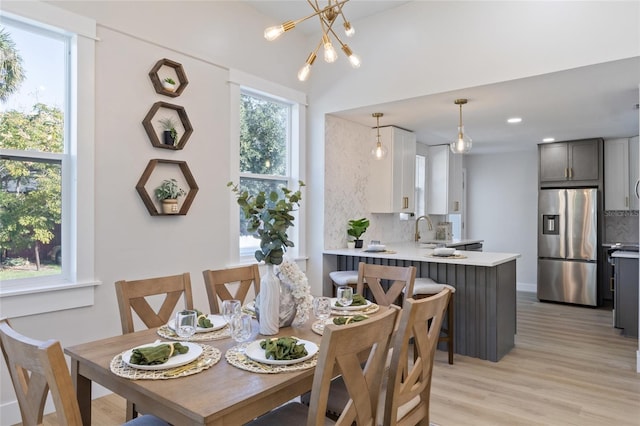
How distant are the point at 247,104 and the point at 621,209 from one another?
520cm

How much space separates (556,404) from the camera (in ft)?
9.27

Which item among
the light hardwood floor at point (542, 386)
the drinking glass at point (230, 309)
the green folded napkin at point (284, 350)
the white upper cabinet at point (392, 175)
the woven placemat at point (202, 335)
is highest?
the white upper cabinet at point (392, 175)

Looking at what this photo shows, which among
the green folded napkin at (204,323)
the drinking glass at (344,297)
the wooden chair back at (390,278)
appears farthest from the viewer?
the wooden chair back at (390,278)

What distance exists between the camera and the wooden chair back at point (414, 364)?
157 cm

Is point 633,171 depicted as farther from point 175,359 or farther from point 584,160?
point 175,359

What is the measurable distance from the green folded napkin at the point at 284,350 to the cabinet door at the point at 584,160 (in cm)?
578

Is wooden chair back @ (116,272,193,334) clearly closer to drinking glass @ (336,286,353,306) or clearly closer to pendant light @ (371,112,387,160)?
drinking glass @ (336,286,353,306)

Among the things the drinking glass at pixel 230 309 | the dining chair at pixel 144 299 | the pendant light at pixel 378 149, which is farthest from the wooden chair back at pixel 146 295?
the pendant light at pixel 378 149

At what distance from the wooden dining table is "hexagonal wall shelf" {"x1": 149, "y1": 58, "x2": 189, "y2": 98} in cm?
211

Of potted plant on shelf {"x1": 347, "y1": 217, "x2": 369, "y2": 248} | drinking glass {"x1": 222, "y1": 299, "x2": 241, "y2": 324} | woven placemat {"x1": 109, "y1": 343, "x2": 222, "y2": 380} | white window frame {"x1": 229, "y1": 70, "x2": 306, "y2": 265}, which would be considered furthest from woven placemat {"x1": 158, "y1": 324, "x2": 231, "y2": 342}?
potted plant on shelf {"x1": 347, "y1": 217, "x2": 369, "y2": 248}

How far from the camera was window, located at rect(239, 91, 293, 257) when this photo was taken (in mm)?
4012

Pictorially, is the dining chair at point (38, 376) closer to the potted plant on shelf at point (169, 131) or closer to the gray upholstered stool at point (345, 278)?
the potted plant on shelf at point (169, 131)

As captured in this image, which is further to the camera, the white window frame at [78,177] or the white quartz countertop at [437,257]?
the white quartz countertop at [437,257]

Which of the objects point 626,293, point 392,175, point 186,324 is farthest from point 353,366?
point 626,293
